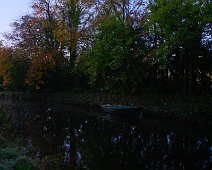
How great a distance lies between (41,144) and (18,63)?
70.0ft

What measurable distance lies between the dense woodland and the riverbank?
1.28 metres

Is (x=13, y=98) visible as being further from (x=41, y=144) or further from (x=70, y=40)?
(x=41, y=144)

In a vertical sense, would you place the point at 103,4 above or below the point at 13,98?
above

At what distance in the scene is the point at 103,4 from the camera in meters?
28.2

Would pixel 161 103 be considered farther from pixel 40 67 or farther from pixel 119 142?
pixel 40 67

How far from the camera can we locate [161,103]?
20453 millimetres

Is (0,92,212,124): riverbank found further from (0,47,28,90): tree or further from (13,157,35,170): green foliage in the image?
(13,157,35,170): green foliage

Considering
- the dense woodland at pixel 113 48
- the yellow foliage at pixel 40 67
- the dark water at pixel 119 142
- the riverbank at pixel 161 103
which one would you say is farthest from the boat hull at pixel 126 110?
the yellow foliage at pixel 40 67

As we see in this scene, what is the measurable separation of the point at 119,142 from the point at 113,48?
35.0 ft

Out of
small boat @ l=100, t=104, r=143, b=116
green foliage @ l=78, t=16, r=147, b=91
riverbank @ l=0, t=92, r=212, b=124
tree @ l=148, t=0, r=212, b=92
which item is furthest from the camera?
green foliage @ l=78, t=16, r=147, b=91

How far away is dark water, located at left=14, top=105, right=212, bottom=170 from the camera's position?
Result: 10.2m

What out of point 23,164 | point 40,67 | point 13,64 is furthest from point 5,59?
point 23,164

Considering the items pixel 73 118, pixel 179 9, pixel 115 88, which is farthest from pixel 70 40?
pixel 179 9

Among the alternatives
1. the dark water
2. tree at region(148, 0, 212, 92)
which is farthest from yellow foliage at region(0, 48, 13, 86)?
tree at region(148, 0, 212, 92)
